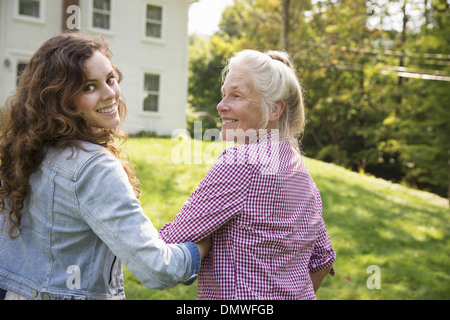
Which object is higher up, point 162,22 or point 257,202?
point 162,22

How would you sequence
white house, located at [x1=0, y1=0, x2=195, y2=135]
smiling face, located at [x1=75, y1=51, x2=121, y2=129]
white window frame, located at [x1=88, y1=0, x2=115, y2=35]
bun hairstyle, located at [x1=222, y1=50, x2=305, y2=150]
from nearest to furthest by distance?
1. smiling face, located at [x1=75, y1=51, x2=121, y2=129]
2. bun hairstyle, located at [x1=222, y1=50, x2=305, y2=150]
3. white window frame, located at [x1=88, y1=0, x2=115, y2=35]
4. white house, located at [x1=0, y1=0, x2=195, y2=135]

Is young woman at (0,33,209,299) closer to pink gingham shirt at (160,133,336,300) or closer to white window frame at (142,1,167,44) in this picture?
pink gingham shirt at (160,133,336,300)

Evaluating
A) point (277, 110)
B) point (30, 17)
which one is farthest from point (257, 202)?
point (30, 17)

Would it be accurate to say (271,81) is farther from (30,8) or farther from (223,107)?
(30,8)

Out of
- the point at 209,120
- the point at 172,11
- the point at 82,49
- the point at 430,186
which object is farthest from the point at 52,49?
the point at 430,186

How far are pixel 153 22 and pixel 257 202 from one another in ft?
36.2

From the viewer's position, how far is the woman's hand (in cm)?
149

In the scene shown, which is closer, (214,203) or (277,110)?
(214,203)

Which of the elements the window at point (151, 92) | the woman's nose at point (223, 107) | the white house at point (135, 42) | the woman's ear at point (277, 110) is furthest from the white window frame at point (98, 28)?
the woman's ear at point (277, 110)

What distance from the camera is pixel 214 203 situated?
146cm

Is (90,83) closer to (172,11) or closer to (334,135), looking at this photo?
(172,11)

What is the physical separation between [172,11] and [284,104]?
10700 mm

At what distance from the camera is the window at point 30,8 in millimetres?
11109

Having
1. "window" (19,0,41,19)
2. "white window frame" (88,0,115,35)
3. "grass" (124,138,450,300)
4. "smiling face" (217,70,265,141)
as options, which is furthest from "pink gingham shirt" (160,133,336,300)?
"window" (19,0,41,19)
